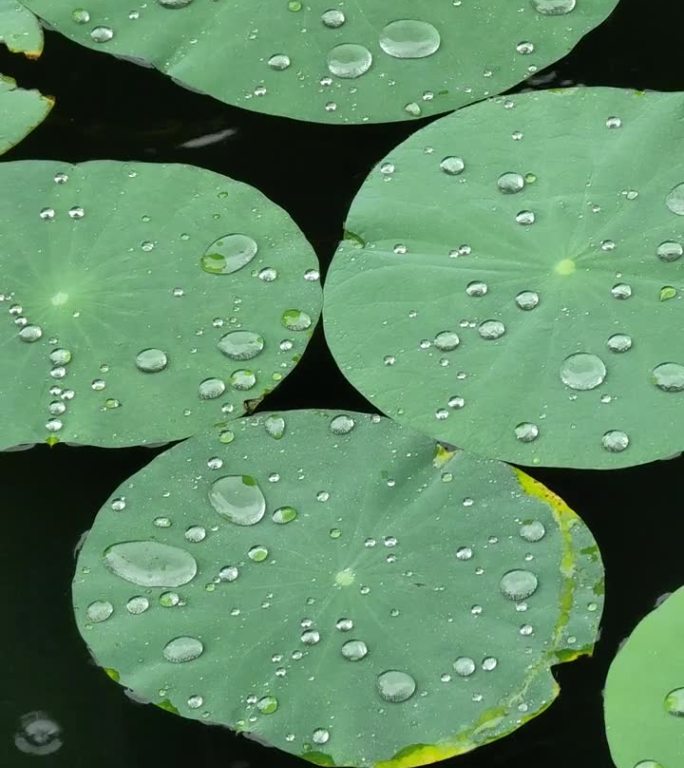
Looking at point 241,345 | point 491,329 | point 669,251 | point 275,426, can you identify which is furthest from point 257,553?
point 669,251

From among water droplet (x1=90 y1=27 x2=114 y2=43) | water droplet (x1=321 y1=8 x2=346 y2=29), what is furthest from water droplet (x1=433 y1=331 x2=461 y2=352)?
water droplet (x1=90 y1=27 x2=114 y2=43)

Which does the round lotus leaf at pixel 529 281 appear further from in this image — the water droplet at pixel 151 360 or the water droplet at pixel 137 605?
the water droplet at pixel 137 605

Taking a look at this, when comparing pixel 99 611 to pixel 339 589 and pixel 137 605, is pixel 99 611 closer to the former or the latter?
pixel 137 605

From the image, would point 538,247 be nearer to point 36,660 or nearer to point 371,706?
point 371,706

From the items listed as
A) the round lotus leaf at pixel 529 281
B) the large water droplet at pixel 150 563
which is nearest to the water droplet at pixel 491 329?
the round lotus leaf at pixel 529 281

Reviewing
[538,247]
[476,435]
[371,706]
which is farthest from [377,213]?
[371,706]
